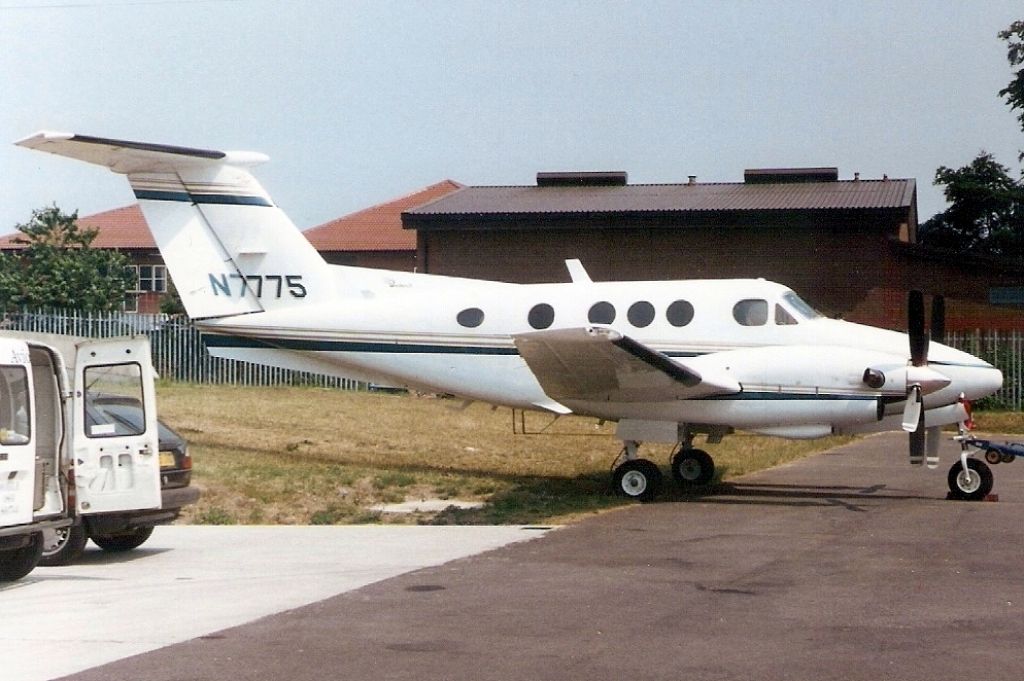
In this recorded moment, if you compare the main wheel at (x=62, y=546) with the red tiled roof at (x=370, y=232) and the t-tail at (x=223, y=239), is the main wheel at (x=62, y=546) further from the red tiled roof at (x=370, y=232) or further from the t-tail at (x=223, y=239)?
the red tiled roof at (x=370, y=232)

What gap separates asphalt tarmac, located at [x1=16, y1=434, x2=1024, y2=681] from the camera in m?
7.66

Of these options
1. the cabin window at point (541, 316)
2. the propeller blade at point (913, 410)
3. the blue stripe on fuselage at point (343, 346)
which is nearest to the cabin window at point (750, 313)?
the blue stripe on fuselage at point (343, 346)

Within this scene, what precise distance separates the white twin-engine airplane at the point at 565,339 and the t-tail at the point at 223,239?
0.9 inches

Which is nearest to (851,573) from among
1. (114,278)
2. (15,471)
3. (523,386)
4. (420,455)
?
(15,471)

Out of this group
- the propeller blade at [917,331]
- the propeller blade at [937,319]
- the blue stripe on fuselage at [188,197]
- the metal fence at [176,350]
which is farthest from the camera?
the metal fence at [176,350]

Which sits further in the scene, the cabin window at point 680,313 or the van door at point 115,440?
the cabin window at point 680,313

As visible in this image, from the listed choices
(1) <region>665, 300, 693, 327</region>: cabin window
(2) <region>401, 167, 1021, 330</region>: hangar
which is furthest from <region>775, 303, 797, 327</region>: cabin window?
A: (2) <region>401, 167, 1021, 330</region>: hangar

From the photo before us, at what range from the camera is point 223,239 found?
20.7 m

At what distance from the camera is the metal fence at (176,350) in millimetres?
34188

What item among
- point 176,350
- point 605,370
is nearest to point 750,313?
point 605,370

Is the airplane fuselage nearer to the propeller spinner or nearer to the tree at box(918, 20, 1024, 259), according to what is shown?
the propeller spinner

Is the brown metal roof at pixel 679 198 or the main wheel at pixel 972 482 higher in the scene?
the brown metal roof at pixel 679 198

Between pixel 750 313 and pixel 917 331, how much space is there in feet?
7.52

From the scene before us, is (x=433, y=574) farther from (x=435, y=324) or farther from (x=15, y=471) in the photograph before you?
(x=435, y=324)
